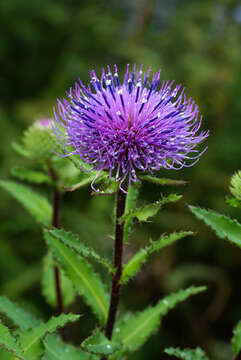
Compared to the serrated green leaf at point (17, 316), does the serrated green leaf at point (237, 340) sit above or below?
below

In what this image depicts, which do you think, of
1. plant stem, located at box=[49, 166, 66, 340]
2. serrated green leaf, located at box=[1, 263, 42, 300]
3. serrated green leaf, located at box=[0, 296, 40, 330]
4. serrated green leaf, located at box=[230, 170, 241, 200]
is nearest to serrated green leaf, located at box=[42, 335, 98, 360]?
serrated green leaf, located at box=[0, 296, 40, 330]

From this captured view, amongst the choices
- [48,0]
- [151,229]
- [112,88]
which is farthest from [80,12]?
[112,88]

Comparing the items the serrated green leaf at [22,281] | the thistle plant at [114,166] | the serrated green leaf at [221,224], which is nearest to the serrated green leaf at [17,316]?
the thistle plant at [114,166]

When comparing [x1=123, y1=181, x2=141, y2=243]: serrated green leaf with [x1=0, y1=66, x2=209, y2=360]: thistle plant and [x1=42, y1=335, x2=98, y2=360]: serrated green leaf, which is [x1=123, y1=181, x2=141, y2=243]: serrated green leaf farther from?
[x1=42, y1=335, x2=98, y2=360]: serrated green leaf

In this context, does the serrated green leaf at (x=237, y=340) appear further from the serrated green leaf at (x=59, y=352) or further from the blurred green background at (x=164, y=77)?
the blurred green background at (x=164, y=77)

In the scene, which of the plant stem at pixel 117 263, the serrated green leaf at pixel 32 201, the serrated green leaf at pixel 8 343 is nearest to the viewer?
the serrated green leaf at pixel 8 343

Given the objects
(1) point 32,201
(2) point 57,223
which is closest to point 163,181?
(2) point 57,223

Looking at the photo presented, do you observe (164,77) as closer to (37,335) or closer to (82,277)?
(82,277)
